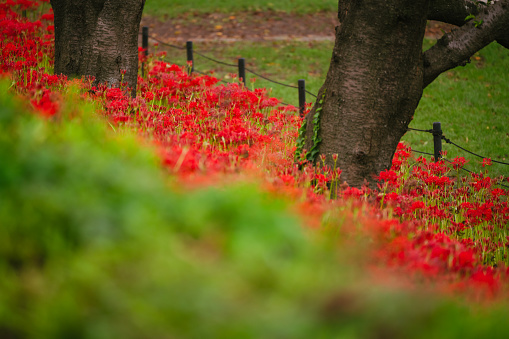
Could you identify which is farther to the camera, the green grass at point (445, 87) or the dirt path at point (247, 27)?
the dirt path at point (247, 27)

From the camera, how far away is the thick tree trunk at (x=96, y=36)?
5.45 metres

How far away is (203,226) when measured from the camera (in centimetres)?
163

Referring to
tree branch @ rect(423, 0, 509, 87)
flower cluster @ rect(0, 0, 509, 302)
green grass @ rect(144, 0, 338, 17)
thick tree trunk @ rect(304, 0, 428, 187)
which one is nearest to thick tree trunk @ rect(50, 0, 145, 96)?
flower cluster @ rect(0, 0, 509, 302)

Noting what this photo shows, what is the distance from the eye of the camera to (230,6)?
17469 mm

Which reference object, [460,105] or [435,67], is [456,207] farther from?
[460,105]

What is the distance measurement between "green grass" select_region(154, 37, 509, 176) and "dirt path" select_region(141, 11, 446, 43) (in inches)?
32.0

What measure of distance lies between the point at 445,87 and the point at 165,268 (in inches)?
482

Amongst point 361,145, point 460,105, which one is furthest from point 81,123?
point 460,105

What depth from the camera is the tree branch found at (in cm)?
441

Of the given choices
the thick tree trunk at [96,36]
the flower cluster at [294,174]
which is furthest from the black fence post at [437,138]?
the thick tree trunk at [96,36]

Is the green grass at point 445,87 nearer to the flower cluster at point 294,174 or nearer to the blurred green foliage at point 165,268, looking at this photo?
the flower cluster at point 294,174

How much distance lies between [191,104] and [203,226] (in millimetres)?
3798

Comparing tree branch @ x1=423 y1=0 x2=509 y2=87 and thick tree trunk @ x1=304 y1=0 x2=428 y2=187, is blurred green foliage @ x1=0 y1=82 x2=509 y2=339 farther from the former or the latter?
tree branch @ x1=423 y1=0 x2=509 y2=87

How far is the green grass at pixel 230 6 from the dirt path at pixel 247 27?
40cm
